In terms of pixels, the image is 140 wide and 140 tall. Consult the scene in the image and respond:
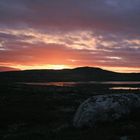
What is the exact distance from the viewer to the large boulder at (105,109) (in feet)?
66.7

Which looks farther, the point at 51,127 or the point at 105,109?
the point at 51,127

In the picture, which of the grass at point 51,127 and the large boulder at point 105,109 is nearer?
the grass at point 51,127

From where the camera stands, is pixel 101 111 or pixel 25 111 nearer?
pixel 101 111

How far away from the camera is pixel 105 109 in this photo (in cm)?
2056

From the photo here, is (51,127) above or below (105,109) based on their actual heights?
below

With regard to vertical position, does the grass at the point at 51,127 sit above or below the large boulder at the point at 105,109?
below

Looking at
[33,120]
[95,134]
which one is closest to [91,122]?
[95,134]

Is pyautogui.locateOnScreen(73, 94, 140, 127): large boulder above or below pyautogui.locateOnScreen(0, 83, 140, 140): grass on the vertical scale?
above

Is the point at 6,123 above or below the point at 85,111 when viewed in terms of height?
below

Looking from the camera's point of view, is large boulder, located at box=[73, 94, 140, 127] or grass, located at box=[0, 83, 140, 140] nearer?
grass, located at box=[0, 83, 140, 140]

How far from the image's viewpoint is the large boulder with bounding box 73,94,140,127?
20328mm

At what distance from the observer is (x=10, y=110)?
31.6m

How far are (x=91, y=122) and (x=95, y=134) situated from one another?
439 cm

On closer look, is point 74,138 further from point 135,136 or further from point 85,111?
point 85,111
